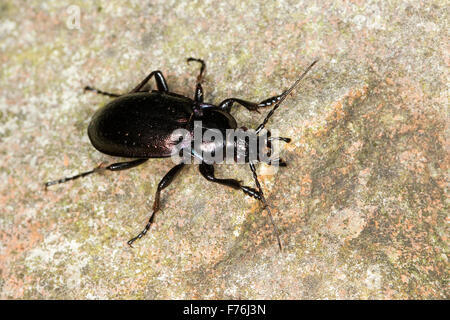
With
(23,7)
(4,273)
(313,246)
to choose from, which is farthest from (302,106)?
(23,7)

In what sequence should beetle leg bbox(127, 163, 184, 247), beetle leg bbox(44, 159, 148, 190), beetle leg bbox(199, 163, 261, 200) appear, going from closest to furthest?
beetle leg bbox(199, 163, 261, 200) → beetle leg bbox(127, 163, 184, 247) → beetle leg bbox(44, 159, 148, 190)

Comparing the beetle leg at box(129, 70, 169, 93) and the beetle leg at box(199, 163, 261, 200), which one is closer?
the beetle leg at box(199, 163, 261, 200)

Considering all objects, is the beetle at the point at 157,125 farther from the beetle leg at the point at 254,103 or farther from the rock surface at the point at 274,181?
the rock surface at the point at 274,181

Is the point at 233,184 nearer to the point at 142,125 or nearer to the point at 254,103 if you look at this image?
the point at 254,103

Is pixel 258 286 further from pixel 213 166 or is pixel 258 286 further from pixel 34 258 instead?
pixel 34 258

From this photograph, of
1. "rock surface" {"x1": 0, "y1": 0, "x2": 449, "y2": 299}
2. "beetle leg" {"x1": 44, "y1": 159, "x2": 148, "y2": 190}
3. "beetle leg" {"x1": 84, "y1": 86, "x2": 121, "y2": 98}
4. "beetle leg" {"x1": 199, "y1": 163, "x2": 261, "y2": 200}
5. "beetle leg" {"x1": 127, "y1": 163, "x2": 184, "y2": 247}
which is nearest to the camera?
"rock surface" {"x1": 0, "y1": 0, "x2": 449, "y2": 299}

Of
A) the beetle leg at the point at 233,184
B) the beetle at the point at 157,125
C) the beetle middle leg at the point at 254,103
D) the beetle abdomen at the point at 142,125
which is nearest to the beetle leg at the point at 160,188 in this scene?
the beetle at the point at 157,125

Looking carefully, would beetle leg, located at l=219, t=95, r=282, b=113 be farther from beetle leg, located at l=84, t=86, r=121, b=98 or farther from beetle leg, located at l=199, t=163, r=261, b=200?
beetle leg, located at l=84, t=86, r=121, b=98

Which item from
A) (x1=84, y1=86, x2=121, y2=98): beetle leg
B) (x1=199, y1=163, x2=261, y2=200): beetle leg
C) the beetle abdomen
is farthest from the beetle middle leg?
(x1=84, y1=86, x2=121, y2=98): beetle leg
